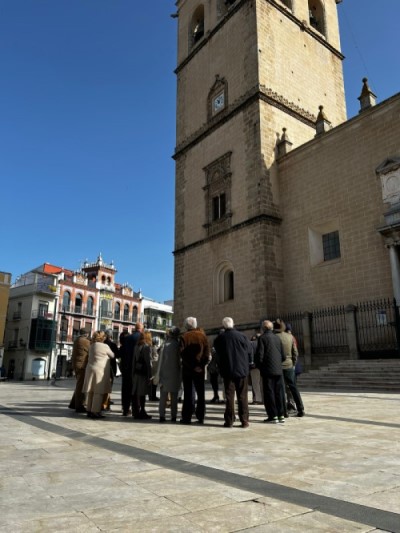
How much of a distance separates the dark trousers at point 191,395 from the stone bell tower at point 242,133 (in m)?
11.3

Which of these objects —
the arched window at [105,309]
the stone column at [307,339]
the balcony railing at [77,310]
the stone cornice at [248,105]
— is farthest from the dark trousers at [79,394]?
the arched window at [105,309]

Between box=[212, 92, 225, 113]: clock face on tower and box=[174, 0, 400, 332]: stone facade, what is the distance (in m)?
Result: 0.07

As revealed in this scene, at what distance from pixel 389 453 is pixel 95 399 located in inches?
190

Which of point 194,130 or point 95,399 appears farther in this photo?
point 194,130

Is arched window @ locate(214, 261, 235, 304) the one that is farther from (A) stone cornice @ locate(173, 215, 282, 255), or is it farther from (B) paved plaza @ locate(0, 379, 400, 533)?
(B) paved plaza @ locate(0, 379, 400, 533)

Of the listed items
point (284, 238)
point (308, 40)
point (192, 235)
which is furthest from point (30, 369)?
point (308, 40)

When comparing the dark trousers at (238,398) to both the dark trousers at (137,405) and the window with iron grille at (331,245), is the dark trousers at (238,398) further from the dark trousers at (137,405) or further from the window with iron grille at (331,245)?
the window with iron grille at (331,245)

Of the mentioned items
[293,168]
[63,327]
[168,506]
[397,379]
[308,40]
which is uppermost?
[308,40]

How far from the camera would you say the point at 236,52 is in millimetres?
22031

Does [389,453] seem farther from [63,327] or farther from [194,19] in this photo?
[63,327]

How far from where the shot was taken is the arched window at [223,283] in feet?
67.9

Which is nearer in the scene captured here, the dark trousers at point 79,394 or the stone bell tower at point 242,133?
the dark trousers at point 79,394

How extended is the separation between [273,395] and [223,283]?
14377 mm

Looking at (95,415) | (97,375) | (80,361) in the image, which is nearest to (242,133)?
(80,361)
